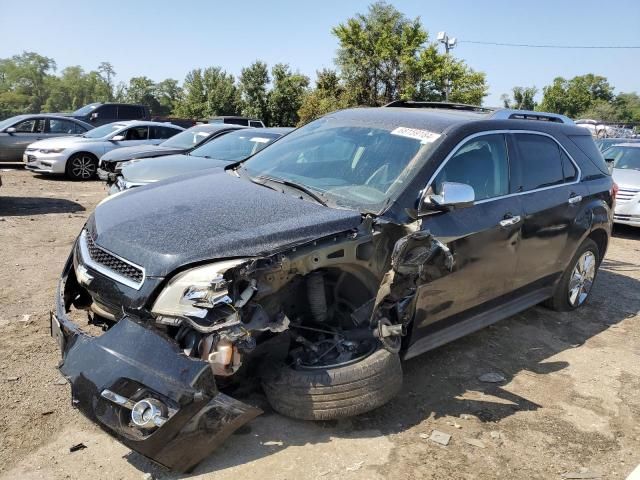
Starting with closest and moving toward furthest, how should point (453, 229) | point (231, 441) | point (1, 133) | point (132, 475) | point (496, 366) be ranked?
point (132, 475) → point (231, 441) → point (453, 229) → point (496, 366) → point (1, 133)

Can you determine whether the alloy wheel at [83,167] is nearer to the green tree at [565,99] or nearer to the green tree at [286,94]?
the green tree at [286,94]

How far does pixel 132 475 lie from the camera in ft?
9.02

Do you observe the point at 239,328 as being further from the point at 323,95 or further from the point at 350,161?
the point at 323,95

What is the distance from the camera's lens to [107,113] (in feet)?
66.7

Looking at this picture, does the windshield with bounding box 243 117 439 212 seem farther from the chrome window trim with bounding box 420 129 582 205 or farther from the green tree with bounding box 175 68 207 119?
the green tree with bounding box 175 68 207 119

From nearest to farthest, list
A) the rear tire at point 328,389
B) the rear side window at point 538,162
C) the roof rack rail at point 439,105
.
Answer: the rear tire at point 328,389, the rear side window at point 538,162, the roof rack rail at point 439,105

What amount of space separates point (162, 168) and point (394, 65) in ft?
99.3

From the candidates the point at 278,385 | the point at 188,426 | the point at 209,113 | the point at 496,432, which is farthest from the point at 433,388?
the point at 209,113

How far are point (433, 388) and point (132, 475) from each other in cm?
205

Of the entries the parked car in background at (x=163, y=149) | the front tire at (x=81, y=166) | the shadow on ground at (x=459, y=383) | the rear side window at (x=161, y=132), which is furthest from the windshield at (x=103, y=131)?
the shadow on ground at (x=459, y=383)

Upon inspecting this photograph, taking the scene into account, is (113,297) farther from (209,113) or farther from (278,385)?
(209,113)

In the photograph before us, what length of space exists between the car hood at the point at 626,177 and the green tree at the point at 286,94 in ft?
108

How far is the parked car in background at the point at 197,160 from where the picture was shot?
303 inches

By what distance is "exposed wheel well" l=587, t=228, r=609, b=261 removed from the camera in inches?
215
